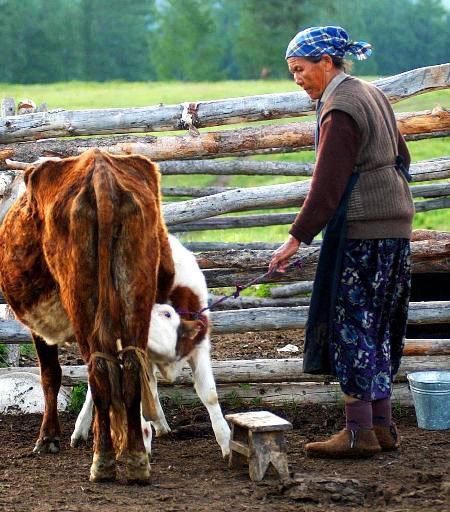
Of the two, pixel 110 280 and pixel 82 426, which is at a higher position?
A: pixel 110 280

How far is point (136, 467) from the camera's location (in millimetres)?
4844

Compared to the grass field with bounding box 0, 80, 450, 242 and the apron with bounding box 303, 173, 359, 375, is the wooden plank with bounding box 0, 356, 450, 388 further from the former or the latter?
the grass field with bounding box 0, 80, 450, 242

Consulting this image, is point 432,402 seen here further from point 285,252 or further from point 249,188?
point 249,188

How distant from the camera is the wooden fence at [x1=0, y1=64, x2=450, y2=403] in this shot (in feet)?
21.8

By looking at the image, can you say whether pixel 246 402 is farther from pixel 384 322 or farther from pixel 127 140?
pixel 127 140

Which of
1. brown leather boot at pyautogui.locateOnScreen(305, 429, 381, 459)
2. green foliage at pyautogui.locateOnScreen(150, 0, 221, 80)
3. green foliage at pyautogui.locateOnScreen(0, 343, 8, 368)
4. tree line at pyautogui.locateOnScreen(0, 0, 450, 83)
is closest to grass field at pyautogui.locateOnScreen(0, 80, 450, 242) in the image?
green foliage at pyautogui.locateOnScreen(0, 343, 8, 368)

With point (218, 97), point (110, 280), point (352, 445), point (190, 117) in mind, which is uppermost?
point (218, 97)

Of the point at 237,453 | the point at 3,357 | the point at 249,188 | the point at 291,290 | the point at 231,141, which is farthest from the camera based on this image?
the point at 291,290

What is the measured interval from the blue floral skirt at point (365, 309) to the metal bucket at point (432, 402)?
0.62m

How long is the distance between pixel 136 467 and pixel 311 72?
199cm

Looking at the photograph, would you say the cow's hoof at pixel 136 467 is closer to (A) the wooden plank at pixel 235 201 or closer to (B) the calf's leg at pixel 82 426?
(B) the calf's leg at pixel 82 426

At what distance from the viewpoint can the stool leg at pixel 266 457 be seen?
491 cm

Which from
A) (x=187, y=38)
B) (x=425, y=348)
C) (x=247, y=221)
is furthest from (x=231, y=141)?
(x=187, y=38)

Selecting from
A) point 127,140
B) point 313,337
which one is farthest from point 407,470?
point 127,140
